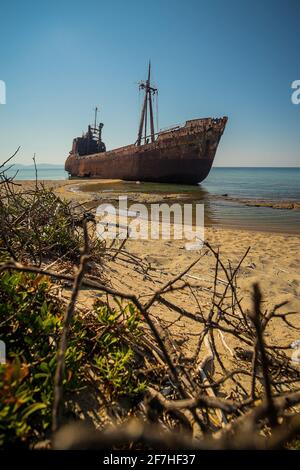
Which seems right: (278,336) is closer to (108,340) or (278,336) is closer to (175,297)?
(175,297)

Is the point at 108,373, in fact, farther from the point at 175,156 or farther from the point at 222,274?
the point at 175,156

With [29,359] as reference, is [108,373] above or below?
below

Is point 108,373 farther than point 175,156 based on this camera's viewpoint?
No

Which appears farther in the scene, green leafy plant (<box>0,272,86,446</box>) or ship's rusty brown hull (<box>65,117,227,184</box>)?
ship's rusty brown hull (<box>65,117,227,184</box>)

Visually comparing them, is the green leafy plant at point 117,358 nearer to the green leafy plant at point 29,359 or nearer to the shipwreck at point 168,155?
the green leafy plant at point 29,359

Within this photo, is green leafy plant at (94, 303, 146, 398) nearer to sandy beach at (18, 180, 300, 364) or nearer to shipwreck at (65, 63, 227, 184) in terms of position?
sandy beach at (18, 180, 300, 364)

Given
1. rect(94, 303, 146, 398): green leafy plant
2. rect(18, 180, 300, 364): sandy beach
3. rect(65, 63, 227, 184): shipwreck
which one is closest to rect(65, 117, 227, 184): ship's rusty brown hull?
rect(65, 63, 227, 184): shipwreck

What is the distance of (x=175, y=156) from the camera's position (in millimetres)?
24000

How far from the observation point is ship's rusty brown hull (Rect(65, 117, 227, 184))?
22309 millimetres

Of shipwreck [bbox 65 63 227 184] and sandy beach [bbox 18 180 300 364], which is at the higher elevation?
shipwreck [bbox 65 63 227 184]

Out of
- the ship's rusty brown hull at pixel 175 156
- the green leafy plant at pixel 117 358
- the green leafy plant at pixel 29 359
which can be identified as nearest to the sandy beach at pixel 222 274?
the green leafy plant at pixel 117 358

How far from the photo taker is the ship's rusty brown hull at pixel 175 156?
22309mm

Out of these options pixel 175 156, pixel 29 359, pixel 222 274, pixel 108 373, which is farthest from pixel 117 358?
pixel 175 156
